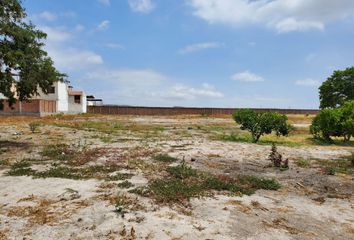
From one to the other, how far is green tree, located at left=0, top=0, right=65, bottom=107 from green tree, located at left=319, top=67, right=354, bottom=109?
51.5 metres

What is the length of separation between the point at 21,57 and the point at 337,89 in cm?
5398

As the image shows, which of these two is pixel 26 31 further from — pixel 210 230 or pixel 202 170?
pixel 210 230

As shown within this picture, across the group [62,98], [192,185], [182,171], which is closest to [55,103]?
[62,98]

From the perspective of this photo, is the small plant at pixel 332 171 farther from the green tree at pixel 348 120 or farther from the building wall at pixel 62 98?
the building wall at pixel 62 98

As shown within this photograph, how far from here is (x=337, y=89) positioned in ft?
186

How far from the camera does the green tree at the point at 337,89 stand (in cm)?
5554

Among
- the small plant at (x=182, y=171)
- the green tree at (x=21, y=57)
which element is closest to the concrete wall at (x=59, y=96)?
the green tree at (x=21, y=57)

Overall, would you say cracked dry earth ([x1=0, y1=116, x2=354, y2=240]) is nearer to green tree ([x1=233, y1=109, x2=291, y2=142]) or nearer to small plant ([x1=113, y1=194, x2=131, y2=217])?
small plant ([x1=113, y1=194, x2=131, y2=217])

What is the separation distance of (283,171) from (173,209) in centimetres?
559

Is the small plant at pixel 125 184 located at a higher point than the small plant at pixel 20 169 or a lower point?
higher

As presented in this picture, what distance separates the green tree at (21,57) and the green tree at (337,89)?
51.5 meters

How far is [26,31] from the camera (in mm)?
15047

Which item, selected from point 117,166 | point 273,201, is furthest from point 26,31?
point 273,201

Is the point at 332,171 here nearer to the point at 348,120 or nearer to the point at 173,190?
the point at 173,190
